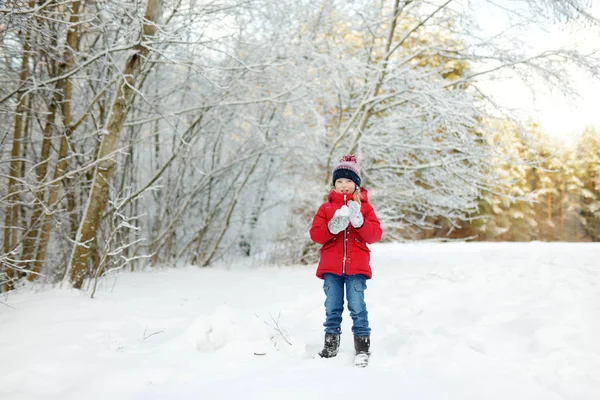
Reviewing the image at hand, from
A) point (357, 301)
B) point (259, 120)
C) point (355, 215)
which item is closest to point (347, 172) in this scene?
point (355, 215)

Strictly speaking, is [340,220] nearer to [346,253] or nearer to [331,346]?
[346,253]

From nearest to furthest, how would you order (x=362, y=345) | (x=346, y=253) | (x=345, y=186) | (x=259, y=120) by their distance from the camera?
(x=362, y=345) < (x=346, y=253) < (x=345, y=186) < (x=259, y=120)

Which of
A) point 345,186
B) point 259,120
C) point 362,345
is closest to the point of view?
point 362,345

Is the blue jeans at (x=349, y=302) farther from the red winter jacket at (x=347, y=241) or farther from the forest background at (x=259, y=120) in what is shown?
the forest background at (x=259, y=120)

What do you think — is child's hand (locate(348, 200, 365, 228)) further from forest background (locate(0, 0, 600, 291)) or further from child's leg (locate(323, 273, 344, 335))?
forest background (locate(0, 0, 600, 291))

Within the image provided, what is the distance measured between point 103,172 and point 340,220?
2901 mm

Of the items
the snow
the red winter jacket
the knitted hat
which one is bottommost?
the snow

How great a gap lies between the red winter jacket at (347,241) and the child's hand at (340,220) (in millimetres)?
117

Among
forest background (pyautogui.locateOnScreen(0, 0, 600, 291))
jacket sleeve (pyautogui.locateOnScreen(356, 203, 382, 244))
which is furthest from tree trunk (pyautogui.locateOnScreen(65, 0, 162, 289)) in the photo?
jacket sleeve (pyautogui.locateOnScreen(356, 203, 382, 244))

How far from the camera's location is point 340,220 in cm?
277

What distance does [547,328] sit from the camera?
10.1 ft

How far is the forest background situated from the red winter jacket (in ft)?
6.50

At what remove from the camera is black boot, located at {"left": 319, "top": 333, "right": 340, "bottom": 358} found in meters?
2.81

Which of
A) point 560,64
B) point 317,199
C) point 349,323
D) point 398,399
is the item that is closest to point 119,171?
point 317,199
